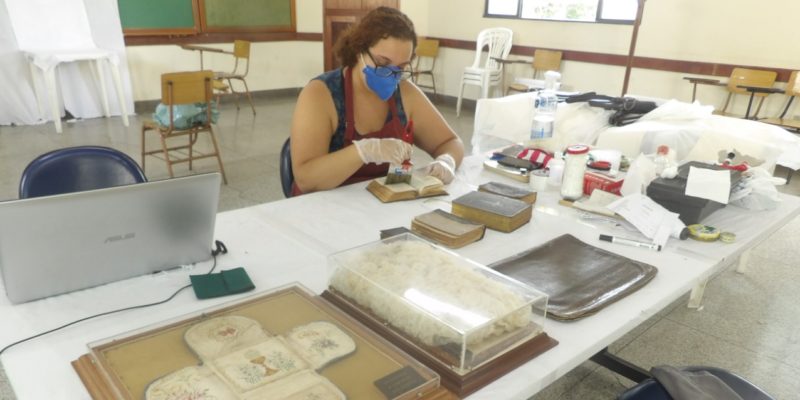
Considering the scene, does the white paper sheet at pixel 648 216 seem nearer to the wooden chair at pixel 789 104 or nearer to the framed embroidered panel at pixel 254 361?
the framed embroidered panel at pixel 254 361

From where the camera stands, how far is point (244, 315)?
2.89 feet

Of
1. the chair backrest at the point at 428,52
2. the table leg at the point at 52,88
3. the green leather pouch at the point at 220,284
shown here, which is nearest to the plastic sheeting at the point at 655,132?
the green leather pouch at the point at 220,284

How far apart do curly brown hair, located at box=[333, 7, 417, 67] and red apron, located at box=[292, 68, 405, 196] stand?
0.08 metres

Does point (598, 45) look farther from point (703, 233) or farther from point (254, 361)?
point (254, 361)

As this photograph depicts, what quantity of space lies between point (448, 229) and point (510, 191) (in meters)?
0.38

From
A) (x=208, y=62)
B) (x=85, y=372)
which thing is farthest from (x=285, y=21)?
(x=85, y=372)

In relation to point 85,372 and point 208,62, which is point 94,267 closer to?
point 85,372

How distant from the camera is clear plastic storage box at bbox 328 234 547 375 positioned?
813 millimetres

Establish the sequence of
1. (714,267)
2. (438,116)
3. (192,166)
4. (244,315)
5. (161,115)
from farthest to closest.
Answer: (192,166) < (161,115) < (438,116) < (714,267) < (244,315)

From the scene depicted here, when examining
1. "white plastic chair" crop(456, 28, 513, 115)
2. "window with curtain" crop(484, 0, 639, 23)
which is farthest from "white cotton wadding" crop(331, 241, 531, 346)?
"white plastic chair" crop(456, 28, 513, 115)

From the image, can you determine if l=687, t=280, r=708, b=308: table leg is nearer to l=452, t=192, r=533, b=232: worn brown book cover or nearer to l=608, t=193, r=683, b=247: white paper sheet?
l=608, t=193, r=683, b=247: white paper sheet

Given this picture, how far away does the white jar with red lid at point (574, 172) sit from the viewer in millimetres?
1593

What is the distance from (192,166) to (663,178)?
11.3ft

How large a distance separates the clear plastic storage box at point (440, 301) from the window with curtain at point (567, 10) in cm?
495
